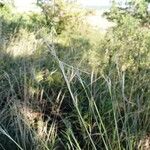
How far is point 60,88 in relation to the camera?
12.4 feet

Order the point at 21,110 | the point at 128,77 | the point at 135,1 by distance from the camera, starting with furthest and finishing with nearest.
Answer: the point at 135,1 < the point at 128,77 < the point at 21,110

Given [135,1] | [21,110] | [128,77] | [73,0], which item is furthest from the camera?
[73,0]

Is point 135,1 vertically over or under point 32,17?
over

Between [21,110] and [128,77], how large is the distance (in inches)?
37.4

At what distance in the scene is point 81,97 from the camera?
11.5ft

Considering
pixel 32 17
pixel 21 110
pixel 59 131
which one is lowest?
pixel 32 17

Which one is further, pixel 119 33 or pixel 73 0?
pixel 73 0

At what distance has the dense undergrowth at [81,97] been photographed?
2.79 m

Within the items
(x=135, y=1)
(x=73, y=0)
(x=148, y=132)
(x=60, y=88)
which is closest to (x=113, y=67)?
(x=60, y=88)

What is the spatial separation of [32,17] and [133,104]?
25.1 ft

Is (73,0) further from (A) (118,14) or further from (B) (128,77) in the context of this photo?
(B) (128,77)

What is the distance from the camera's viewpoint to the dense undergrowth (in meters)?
2.79

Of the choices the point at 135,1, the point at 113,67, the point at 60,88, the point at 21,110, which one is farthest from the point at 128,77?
the point at 135,1

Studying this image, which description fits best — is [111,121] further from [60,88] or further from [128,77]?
[60,88]
